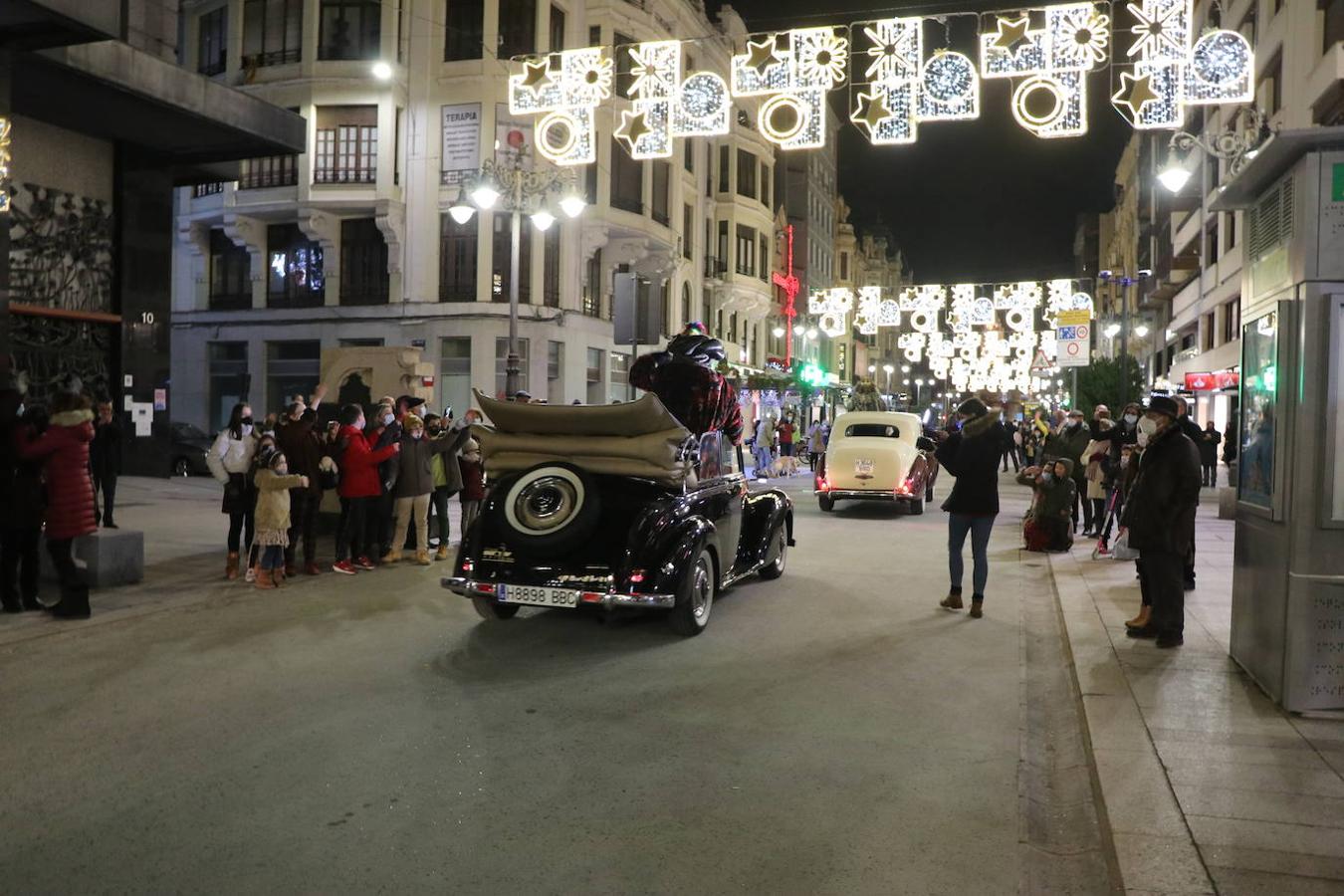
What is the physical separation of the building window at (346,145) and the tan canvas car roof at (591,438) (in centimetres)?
2305

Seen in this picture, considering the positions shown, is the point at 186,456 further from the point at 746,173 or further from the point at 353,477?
the point at 746,173

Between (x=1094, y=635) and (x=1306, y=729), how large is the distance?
247cm

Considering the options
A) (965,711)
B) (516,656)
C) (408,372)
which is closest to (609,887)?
(965,711)

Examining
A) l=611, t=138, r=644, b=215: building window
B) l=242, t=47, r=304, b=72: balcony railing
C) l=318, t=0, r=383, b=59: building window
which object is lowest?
l=611, t=138, r=644, b=215: building window

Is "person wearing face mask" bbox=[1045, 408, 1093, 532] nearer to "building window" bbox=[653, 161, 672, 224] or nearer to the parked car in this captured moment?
the parked car

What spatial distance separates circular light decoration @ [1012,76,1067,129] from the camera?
12.1 m

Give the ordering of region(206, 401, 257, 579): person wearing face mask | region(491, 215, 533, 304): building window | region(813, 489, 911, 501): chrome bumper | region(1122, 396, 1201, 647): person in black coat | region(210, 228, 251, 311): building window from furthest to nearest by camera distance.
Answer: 1. region(210, 228, 251, 311): building window
2. region(491, 215, 533, 304): building window
3. region(813, 489, 911, 501): chrome bumper
4. region(206, 401, 257, 579): person wearing face mask
5. region(1122, 396, 1201, 647): person in black coat

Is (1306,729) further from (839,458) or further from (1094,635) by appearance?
(839,458)

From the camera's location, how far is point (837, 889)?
3.72 metres

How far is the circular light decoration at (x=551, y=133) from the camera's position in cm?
1545

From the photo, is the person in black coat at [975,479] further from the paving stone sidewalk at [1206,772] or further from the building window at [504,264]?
the building window at [504,264]

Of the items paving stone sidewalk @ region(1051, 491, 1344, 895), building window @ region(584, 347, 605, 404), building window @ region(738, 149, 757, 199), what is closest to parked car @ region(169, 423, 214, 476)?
building window @ region(584, 347, 605, 404)

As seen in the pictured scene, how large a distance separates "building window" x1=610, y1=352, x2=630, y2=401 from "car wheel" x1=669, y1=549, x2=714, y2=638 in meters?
25.4

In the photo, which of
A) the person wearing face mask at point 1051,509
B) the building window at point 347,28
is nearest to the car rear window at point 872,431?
the person wearing face mask at point 1051,509
